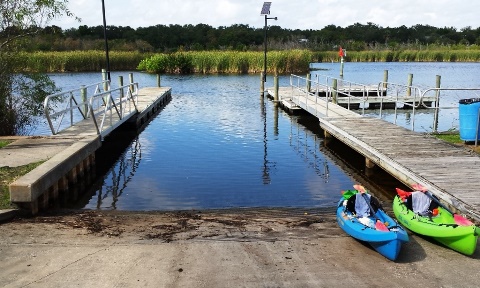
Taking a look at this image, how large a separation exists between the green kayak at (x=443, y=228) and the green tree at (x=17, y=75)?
481 inches

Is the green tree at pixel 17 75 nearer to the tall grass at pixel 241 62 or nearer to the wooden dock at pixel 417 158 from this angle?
the wooden dock at pixel 417 158

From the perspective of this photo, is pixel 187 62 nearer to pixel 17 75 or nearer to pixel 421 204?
pixel 17 75

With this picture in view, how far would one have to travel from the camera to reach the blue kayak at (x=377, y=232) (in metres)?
6.27

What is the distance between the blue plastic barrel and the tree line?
5160 cm

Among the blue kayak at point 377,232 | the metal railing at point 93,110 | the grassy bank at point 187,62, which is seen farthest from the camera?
the grassy bank at point 187,62

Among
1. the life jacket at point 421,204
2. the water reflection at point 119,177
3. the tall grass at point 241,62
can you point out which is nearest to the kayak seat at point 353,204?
the life jacket at point 421,204

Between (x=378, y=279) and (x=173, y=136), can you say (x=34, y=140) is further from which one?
(x=378, y=279)

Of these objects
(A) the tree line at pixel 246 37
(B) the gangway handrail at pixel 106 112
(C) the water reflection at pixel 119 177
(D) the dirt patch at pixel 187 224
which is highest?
(A) the tree line at pixel 246 37

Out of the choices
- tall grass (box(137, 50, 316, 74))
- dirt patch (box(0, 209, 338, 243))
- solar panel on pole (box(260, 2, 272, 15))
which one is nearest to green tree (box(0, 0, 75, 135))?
dirt patch (box(0, 209, 338, 243))

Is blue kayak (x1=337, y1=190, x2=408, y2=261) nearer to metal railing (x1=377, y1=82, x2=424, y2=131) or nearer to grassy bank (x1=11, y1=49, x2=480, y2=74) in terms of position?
metal railing (x1=377, y1=82, x2=424, y2=131)

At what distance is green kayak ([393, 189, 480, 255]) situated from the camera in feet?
20.8

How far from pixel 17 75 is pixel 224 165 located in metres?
7.47

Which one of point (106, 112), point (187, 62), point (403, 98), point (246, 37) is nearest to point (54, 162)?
point (106, 112)

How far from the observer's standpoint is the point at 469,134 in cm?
1262
